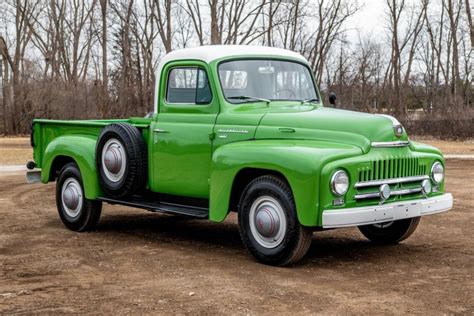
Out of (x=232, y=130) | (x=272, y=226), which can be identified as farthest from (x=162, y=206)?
(x=272, y=226)

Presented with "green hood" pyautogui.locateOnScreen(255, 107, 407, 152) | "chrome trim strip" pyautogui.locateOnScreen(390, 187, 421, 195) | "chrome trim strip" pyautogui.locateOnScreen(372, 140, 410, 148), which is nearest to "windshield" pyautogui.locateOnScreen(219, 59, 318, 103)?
"green hood" pyautogui.locateOnScreen(255, 107, 407, 152)

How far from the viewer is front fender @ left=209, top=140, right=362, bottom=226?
596 centimetres

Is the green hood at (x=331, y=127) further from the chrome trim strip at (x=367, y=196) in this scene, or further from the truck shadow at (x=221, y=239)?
the truck shadow at (x=221, y=239)

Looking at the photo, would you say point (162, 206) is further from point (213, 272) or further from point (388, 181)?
point (388, 181)

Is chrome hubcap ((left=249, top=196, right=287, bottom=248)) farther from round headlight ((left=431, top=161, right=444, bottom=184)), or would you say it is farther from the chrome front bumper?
round headlight ((left=431, top=161, right=444, bottom=184))

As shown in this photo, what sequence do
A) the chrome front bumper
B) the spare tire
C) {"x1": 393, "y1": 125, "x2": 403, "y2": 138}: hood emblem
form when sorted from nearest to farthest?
the chrome front bumper < {"x1": 393, "y1": 125, "x2": 403, "y2": 138}: hood emblem < the spare tire

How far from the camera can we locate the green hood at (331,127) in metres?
6.40

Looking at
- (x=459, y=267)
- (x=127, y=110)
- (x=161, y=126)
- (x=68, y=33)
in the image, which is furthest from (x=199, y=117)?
(x=68, y=33)

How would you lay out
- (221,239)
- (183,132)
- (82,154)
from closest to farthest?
(183,132) → (221,239) → (82,154)

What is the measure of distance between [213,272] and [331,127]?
5.75 feet

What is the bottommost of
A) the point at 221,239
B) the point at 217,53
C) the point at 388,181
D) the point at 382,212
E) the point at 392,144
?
the point at 221,239

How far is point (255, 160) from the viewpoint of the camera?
6.39 m

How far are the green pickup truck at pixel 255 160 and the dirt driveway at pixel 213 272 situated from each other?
0.41 metres

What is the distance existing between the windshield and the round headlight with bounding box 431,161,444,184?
1.63 metres
